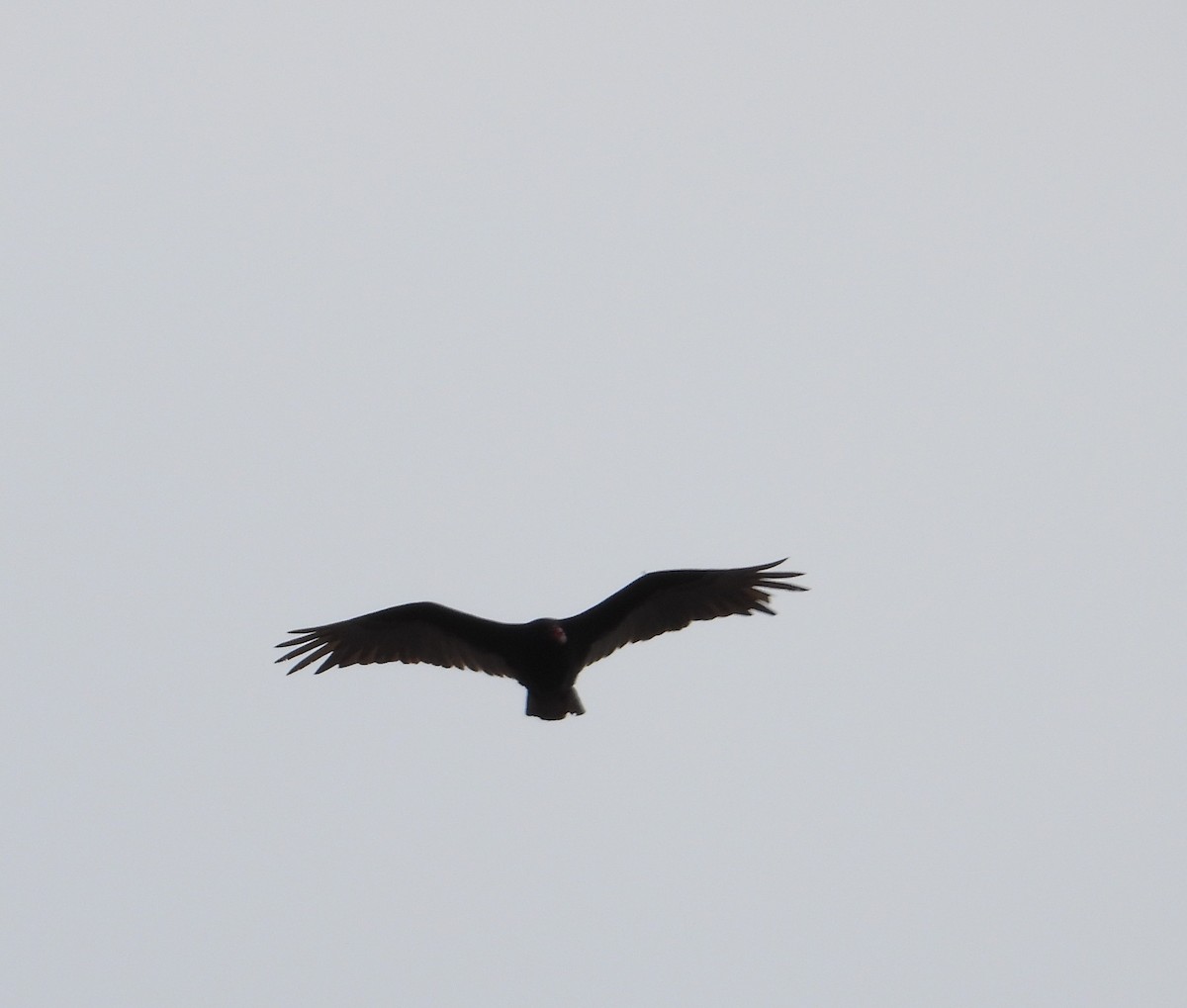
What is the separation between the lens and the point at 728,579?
11.3m

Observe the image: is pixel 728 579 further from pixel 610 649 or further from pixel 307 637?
pixel 307 637

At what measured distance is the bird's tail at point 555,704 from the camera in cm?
1141

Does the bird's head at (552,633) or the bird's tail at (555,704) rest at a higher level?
the bird's head at (552,633)

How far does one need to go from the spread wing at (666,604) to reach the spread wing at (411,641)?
1.97 ft

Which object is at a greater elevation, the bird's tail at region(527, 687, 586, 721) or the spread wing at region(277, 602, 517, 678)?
the spread wing at region(277, 602, 517, 678)

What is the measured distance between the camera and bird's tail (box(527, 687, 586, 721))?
37.4 feet

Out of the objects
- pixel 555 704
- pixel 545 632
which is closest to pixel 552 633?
pixel 545 632

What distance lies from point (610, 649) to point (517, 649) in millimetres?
667

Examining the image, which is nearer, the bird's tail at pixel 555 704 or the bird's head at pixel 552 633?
the bird's head at pixel 552 633

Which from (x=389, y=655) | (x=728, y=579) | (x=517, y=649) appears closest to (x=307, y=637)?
(x=389, y=655)

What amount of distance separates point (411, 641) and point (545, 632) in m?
1.12

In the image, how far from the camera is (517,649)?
11.5 metres

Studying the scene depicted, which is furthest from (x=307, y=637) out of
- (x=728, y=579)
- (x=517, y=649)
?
(x=728, y=579)

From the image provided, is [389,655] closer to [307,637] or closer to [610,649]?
[307,637]
